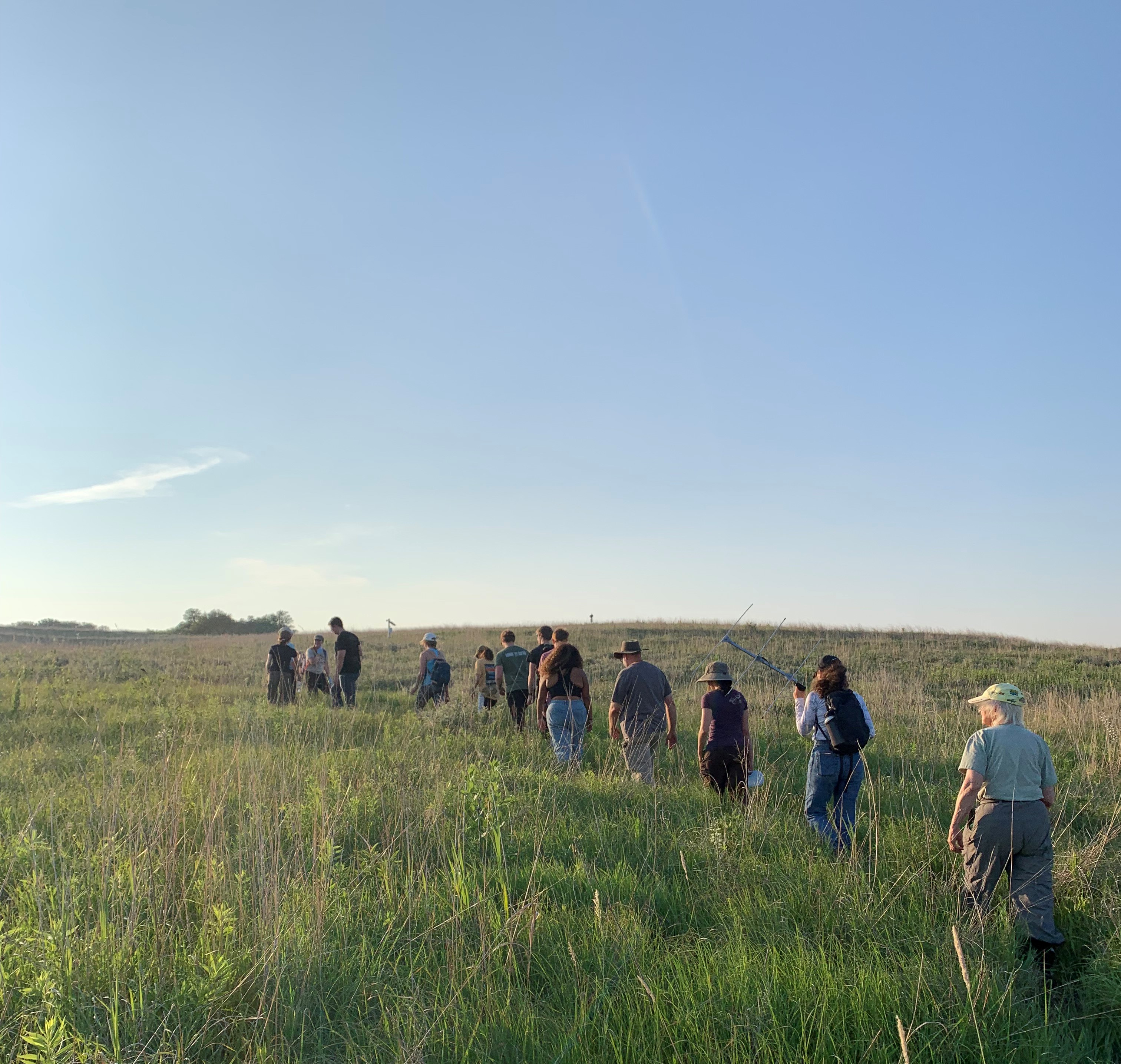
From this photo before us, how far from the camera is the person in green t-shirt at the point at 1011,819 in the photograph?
4.62 meters

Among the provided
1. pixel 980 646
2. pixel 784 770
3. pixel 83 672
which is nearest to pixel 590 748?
pixel 784 770

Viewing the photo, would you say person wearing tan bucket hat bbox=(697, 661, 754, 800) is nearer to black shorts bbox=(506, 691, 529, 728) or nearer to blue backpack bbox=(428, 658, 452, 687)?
black shorts bbox=(506, 691, 529, 728)

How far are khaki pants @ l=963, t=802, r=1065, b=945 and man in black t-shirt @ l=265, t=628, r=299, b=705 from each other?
475 inches

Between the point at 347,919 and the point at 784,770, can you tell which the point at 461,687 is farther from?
the point at 347,919

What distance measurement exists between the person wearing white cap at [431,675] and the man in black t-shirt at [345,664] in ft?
4.74

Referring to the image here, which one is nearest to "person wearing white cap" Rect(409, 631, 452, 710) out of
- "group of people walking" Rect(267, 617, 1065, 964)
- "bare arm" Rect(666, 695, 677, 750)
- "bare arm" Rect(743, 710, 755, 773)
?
"group of people walking" Rect(267, 617, 1065, 964)

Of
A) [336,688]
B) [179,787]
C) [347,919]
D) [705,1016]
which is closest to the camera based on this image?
[705,1016]

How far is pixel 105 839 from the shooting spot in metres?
4.35

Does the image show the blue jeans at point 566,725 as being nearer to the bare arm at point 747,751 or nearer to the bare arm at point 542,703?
the bare arm at point 542,703

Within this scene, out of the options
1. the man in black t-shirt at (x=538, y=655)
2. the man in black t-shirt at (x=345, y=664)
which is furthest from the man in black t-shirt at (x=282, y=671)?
the man in black t-shirt at (x=538, y=655)

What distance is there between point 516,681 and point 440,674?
227cm

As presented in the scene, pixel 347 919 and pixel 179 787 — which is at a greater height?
pixel 179 787

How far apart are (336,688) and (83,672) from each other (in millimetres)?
10940

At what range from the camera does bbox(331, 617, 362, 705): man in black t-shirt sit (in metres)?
14.3
